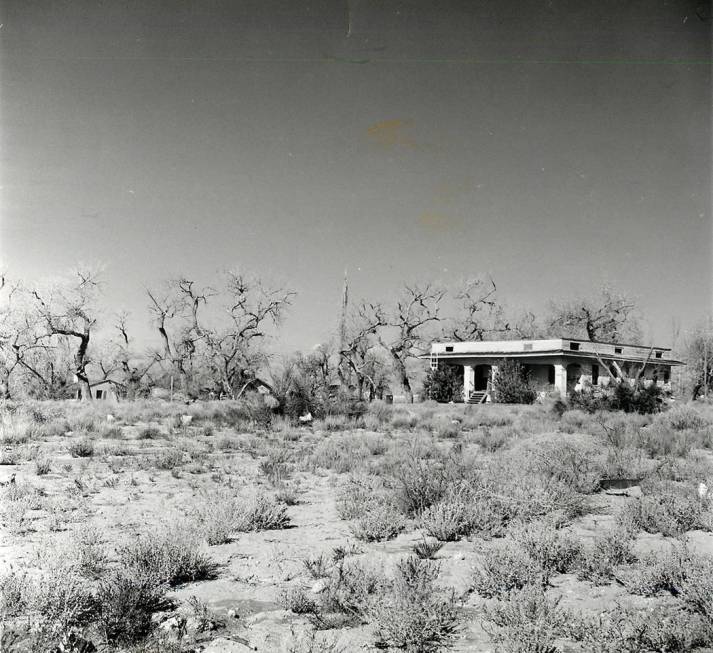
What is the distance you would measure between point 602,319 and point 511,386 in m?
22.7

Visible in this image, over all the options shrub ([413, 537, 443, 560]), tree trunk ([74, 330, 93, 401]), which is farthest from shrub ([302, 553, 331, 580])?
tree trunk ([74, 330, 93, 401])

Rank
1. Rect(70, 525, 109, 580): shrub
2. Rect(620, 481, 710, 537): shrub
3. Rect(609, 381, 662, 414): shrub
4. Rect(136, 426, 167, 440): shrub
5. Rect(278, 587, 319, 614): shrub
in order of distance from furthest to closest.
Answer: Rect(609, 381, 662, 414): shrub → Rect(136, 426, 167, 440): shrub → Rect(620, 481, 710, 537): shrub → Rect(70, 525, 109, 580): shrub → Rect(278, 587, 319, 614): shrub

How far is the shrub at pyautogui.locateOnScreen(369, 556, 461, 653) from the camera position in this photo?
12.2 feet

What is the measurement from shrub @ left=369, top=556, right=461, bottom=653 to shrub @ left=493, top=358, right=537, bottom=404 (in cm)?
3032

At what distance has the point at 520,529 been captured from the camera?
580 cm

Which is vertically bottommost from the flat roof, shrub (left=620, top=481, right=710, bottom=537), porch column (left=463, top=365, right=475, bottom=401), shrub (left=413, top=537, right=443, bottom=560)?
shrub (left=413, top=537, right=443, bottom=560)

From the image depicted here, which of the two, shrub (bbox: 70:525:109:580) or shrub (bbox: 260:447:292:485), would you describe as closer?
shrub (bbox: 70:525:109:580)

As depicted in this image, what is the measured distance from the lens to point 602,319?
171 ft

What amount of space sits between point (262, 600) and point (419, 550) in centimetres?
172

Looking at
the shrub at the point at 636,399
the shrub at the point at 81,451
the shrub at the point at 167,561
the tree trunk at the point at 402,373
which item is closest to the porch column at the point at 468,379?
the tree trunk at the point at 402,373

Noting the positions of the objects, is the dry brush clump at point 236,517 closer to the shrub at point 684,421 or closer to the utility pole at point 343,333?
the shrub at point 684,421

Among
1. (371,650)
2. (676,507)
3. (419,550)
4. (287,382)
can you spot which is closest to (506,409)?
(287,382)

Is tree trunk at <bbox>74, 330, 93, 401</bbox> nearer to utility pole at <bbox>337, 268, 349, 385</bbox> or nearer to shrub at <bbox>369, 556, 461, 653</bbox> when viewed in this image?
utility pole at <bbox>337, 268, 349, 385</bbox>

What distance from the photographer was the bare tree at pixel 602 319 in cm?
5197
